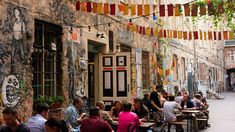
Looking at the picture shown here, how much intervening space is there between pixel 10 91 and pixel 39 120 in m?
2.81

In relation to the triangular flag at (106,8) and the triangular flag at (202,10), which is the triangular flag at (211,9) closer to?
the triangular flag at (202,10)

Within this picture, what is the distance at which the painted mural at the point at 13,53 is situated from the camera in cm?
868

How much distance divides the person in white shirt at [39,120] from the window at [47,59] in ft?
11.7

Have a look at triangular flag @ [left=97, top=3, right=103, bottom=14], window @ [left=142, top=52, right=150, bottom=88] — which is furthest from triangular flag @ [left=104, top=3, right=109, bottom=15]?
window @ [left=142, top=52, right=150, bottom=88]

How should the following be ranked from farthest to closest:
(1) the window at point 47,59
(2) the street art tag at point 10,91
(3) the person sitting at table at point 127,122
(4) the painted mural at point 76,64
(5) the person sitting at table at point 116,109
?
(4) the painted mural at point 76,64 → (5) the person sitting at table at point 116,109 → (1) the window at point 47,59 → (3) the person sitting at table at point 127,122 → (2) the street art tag at point 10,91

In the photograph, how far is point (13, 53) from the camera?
9047 millimetres

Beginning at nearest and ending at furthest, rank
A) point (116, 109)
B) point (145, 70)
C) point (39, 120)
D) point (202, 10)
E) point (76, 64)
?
point (39, 120), point (116, 109), point (76, 64), point (202, 10), point (145, 70)

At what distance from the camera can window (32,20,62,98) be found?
1016 centimetres

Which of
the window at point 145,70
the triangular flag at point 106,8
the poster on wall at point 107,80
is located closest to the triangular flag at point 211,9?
the triangular flag at point 106,8

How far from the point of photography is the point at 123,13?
16766 millimetres

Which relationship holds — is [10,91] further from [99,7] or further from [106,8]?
[106,8]

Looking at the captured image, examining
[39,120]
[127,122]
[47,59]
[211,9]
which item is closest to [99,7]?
[47,59]

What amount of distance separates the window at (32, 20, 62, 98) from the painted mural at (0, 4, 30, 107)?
62 cm

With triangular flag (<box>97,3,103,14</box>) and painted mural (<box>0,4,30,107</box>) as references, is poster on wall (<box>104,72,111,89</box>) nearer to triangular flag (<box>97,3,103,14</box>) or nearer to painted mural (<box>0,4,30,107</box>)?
triangular flag (<box>97,3,103,14</box>)
